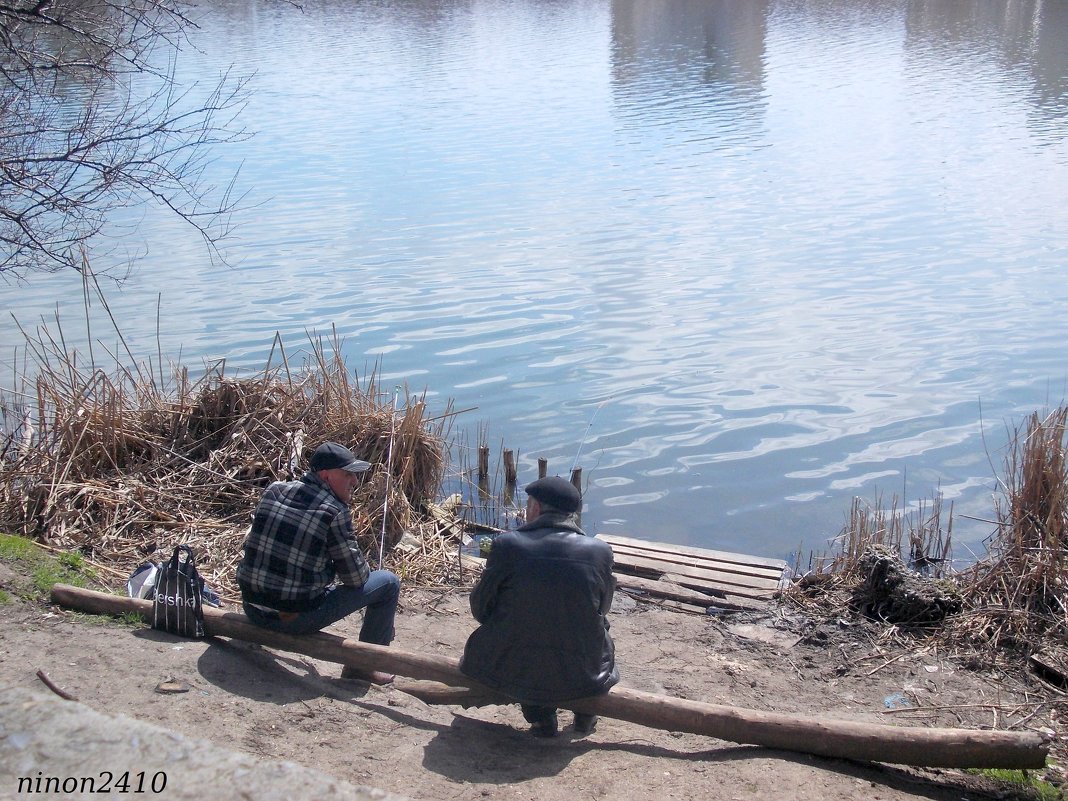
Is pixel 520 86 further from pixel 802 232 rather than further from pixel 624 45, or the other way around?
pixel 802 232

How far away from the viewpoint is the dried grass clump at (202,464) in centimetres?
808

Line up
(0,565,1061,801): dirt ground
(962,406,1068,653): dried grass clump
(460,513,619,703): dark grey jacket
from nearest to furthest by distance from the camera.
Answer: (0,565,1061,801): dirt ground
(460,513,619,703): dark grey jacket
(962,406,1068,653): dried grass clump

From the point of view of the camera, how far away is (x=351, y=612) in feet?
19.4

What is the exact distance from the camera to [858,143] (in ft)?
84.7

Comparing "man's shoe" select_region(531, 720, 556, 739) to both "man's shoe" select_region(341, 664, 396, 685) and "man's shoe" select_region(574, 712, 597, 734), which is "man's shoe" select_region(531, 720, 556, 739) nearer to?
"man's shoe" select_region(574, 712, 597, 734)

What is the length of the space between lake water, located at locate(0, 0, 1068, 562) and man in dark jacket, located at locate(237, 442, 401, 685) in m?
4.78

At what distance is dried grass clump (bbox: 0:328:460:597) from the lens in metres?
8.08

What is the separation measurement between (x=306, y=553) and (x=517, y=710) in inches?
58.9

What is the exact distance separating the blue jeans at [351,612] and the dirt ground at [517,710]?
0.79ft

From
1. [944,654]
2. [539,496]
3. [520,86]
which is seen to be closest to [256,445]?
[539,496]

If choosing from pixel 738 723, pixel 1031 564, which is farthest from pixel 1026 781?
pixel 1031 564

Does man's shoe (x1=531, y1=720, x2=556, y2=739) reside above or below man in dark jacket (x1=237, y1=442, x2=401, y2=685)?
below

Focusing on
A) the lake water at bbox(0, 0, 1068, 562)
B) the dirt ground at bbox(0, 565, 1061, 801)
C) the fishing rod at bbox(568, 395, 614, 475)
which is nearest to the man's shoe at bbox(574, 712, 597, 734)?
the dirt ground at bbox(0, 565, 1061, 801)

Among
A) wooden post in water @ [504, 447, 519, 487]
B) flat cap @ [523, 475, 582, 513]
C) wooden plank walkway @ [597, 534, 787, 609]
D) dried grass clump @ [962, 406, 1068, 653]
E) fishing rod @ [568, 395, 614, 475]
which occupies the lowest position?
fishing rod @ [568, 395, 614, 475]
